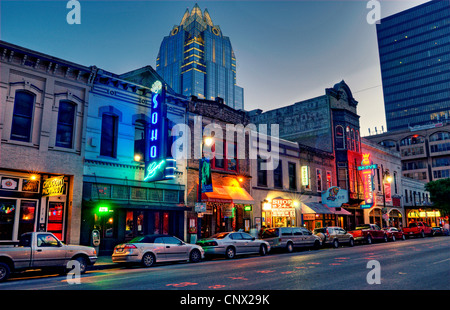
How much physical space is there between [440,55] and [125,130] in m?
161

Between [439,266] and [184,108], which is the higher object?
[184,108]

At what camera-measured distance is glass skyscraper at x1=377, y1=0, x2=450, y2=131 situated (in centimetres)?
14775

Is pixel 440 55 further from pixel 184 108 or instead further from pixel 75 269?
pixel 75 269

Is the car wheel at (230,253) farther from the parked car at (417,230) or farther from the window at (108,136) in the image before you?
the parked car at (417,230)

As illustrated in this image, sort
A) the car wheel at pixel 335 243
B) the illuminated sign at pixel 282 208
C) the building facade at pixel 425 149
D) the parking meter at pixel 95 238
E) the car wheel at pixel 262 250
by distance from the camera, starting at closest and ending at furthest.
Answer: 1. the parking meter at pixel 95 238
2. the car wheel at pixel 262 250
3. the car wheel at pixel 335 243
4. the illuminated sign at pixel 282 208
5. the building facade at pixel 425 149

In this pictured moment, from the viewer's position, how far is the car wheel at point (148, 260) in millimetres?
15859

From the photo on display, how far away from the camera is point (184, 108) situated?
25.8 meters

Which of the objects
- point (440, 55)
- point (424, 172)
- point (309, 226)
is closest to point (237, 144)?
point (309, 226)

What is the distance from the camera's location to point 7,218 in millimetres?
17141

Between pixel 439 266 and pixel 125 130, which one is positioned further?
pixel 125 130

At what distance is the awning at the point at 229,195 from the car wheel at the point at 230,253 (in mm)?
4915

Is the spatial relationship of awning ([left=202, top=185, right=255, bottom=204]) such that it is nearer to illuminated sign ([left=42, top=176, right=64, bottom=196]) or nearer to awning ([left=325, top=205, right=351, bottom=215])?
illuminated sign ([left=42, top=176, right=64, bottom=196])

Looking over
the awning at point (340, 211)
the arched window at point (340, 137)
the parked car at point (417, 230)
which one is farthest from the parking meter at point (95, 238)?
the parked car at point (417, 230)

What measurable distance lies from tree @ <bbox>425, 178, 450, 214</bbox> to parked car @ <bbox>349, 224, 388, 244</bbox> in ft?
91.0
